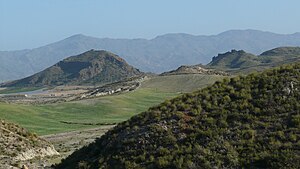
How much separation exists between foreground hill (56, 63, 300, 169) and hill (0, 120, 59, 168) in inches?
326

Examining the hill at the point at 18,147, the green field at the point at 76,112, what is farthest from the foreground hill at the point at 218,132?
the green field at the point at 76,112

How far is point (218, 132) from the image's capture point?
66.4 feet

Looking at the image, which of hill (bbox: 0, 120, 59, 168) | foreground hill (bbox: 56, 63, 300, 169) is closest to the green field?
hill (bbox: 0, 120, 59, 168)

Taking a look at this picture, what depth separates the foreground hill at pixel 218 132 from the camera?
18359 millimetres

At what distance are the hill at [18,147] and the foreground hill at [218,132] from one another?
8268 mm

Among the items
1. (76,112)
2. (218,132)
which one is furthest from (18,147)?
(76,112)

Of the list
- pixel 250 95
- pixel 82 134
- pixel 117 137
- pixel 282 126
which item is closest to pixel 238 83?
pixel 250 95

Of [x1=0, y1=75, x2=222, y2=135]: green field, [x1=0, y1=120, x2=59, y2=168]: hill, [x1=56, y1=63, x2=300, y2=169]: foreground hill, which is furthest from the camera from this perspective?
[x1=0, y1=75, x2=222, y2=135]: green field

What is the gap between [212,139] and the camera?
19797mm

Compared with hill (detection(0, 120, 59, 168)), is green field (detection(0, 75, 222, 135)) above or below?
below

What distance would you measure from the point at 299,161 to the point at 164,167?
5.05 m

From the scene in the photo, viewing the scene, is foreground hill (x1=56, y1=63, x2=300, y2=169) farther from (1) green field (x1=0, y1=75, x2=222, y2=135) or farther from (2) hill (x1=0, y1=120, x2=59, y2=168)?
(1) green field (x1=0, y1=75, x2=222, y2=135)

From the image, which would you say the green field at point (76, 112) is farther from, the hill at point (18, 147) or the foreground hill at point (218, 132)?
the foreground hill at point (218, 132)

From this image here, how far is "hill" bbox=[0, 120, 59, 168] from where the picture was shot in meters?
31.0
